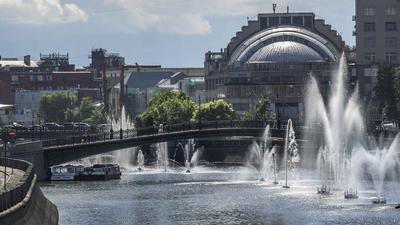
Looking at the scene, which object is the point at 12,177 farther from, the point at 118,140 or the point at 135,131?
the point at 135,131

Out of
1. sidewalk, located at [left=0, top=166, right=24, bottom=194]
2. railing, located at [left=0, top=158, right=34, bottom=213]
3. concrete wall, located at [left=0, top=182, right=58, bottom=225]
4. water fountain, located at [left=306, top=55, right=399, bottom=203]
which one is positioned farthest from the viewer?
water fountain, located at [left=306, top=55, right=399, bottom=203]

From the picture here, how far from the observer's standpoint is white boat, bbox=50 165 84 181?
160500 mm

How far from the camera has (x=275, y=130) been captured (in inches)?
6590

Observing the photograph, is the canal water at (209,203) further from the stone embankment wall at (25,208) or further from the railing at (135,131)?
the railing at (135,131)

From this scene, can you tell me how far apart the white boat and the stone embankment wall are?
53301 millimetres

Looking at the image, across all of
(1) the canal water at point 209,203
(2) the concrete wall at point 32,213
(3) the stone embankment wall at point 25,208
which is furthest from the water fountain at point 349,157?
(3) the stone embankment wall at point 25,208

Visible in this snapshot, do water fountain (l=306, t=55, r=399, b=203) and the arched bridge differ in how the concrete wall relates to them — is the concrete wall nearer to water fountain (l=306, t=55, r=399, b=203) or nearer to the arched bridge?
water fountain (l=306, t=55, r=399, b=203)

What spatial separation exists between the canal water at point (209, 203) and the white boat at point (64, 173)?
615cm

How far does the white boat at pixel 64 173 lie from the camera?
527ft

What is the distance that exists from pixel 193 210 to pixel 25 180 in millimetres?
24847

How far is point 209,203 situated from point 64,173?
4392 centimetres

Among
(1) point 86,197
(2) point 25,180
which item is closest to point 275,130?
(1) point 86,197

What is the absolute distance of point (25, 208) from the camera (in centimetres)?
7994

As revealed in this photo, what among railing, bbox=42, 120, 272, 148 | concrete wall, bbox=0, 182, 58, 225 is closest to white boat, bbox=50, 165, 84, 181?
railing, bbox=42, 120, 272, 148
